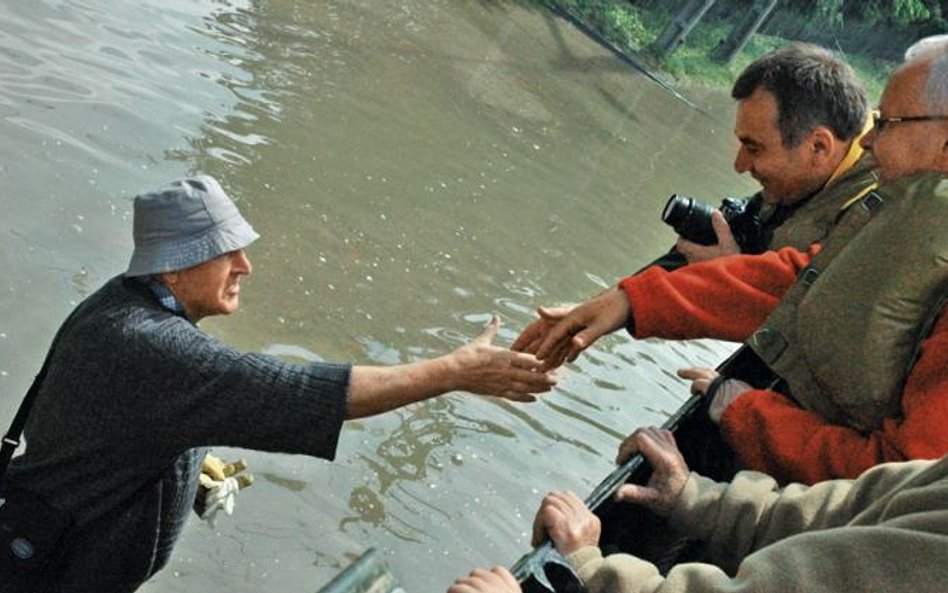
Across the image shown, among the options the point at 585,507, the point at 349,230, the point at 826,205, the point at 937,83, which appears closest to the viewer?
the point at 585,507

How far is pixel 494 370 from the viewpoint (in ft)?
9.19

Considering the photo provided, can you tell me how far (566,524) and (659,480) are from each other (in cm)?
42

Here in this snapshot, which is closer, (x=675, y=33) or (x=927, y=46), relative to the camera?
(x=927, y=46)

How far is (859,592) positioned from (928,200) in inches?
44.1

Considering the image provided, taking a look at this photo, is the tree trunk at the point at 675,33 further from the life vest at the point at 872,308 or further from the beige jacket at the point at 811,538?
the beige jacket at the point at 811,538

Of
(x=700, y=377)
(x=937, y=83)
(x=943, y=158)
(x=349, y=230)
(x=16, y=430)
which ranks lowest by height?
(x=349, y=230)

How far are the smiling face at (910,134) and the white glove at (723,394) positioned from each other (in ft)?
2.20

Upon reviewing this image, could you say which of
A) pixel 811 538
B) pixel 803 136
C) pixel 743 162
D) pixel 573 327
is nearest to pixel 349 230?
pixel 743 162

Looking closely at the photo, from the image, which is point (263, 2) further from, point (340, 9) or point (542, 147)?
point (542, 147)

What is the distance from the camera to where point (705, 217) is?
11.5 ft

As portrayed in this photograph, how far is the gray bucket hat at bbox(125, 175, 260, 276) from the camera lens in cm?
264

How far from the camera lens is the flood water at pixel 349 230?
15.9 ft

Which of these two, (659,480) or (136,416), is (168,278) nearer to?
(136,416)

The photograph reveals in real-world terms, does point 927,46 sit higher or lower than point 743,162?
higher
